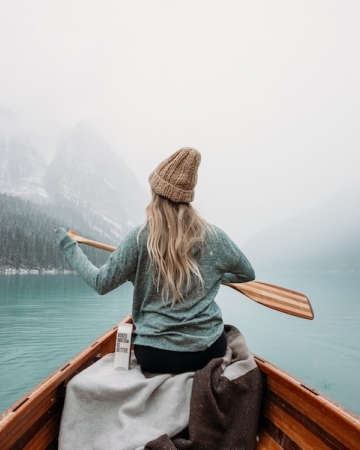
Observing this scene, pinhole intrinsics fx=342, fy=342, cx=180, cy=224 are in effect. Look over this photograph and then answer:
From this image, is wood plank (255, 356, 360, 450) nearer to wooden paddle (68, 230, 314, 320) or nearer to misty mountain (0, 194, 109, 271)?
wooden paddle (68, 230, 314, 320)

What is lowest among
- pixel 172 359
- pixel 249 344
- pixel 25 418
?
pixel 249 344

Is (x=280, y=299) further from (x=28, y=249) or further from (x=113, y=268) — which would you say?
(x=28, y=249)

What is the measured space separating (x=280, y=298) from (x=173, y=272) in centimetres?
160

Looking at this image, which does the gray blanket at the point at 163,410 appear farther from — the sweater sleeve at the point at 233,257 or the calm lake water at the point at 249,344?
the calm lake water at the point at 249,344

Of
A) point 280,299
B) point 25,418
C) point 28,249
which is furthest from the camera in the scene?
point 28,249

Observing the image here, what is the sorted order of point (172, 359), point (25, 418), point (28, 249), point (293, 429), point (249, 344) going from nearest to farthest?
point (25, 418), point (172, 359), point (293, 429), point (249, 344), point (28, 249)

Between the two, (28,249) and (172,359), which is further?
(28,249)

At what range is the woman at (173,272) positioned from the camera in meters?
1.68

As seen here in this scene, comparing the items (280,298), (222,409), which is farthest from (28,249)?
(222,409)

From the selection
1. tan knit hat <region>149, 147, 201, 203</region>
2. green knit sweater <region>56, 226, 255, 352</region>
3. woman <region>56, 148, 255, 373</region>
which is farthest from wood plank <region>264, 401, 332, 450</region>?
tan knit hat <region>149, 147, 201, 203</region>

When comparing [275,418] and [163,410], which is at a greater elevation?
[163,410]

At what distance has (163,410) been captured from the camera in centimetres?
158

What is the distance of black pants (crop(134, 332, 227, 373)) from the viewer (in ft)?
5.51

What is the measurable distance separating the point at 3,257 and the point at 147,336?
8549 cm
